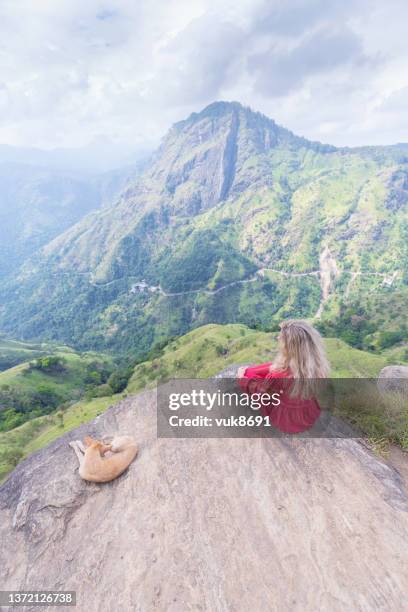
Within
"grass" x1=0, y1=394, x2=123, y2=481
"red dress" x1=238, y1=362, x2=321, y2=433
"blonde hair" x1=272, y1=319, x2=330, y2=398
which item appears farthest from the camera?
"grass" x1=0, y1=394, x2=123, y2=481

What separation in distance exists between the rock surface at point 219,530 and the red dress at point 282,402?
59cm

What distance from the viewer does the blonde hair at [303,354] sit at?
7.30m

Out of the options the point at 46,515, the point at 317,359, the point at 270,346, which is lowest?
the point at 270,346

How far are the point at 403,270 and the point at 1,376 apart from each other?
649 feet

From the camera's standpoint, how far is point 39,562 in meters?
8.06

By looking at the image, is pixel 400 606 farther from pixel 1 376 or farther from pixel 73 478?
pixel 1 376

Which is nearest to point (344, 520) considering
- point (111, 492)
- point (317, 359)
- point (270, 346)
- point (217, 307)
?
point (317, 359)

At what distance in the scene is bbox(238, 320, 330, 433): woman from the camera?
24.0 ft

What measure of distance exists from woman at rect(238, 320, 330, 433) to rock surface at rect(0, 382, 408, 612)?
0.95 metres

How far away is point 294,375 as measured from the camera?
7.53 m

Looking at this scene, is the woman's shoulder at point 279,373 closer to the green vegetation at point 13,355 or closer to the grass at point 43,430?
the grass at point 43,430

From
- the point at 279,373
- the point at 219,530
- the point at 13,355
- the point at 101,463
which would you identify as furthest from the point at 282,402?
the point at 13,355

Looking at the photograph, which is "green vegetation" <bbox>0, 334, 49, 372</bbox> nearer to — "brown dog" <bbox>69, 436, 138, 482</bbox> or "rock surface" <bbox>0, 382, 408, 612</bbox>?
"rock surface" <bbox>0, 382, 408, 612</bbox>

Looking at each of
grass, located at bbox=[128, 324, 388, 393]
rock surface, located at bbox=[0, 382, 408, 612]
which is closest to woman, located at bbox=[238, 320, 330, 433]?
rock surface, located at bbox=[0, 382, 408, 612]
